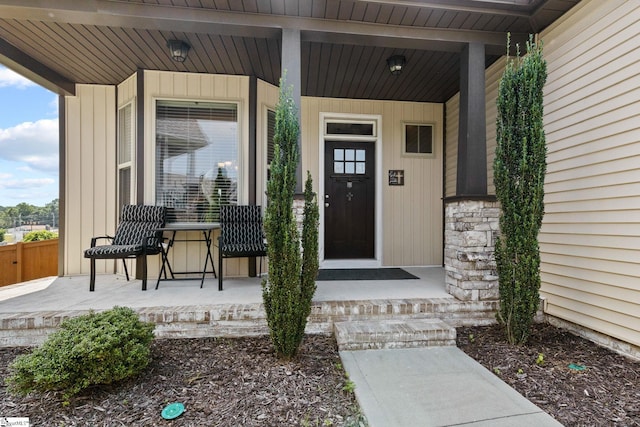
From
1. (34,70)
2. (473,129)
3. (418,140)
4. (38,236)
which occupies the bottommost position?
(38,236)

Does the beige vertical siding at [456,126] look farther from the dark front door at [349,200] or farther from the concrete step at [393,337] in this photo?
the concrete step at [393,337]

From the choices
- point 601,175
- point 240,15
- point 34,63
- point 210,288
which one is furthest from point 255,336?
point 34,63

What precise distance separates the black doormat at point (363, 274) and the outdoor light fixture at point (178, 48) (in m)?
2.89

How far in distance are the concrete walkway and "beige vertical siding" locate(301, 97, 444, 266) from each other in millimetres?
1069

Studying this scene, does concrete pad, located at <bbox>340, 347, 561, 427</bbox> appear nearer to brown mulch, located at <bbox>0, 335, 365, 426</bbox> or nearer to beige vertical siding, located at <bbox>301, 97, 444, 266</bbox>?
brown mulch, located at <bbox>0, 335, 365, 426</bbox>

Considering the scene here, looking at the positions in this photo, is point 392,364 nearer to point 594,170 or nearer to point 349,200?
point 594,170

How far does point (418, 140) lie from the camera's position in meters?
4.84

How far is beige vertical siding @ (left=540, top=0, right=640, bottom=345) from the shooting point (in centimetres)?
227

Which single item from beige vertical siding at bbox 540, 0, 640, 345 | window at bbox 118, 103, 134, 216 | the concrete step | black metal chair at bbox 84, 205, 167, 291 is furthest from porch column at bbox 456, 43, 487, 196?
window at bbox 118, 103, 134, 216

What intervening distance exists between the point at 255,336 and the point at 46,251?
4.46m

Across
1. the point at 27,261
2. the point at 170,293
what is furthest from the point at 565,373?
the point at 27,261

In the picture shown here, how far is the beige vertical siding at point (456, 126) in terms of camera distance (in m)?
3.60

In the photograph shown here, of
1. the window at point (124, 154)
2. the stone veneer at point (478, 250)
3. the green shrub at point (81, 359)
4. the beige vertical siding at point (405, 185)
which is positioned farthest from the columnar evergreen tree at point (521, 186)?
the window at point (124, 154)

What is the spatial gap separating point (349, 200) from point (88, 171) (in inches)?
143
